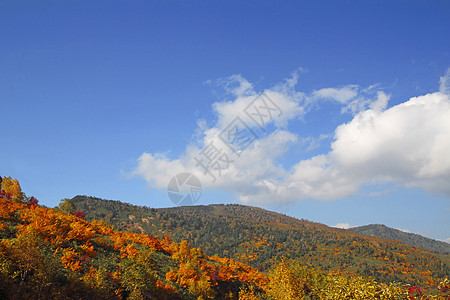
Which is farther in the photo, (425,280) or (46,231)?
(425,280)

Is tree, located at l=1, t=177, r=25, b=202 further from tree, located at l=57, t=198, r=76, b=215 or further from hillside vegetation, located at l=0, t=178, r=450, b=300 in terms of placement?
hillside vegetation, located at l=0, t=178, r=450, b=300

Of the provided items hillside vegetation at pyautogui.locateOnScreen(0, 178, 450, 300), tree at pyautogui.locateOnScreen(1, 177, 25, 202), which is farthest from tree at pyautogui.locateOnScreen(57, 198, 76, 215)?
hillside vegetation at pyautogui.locateOnScreen(0, 178, 450, 300)

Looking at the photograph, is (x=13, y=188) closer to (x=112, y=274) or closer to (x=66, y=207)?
(x=66, y=207)

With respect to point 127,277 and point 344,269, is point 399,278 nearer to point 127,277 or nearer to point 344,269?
point 344,269

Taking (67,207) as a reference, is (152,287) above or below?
below

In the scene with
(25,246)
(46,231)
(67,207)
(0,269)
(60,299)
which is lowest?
(60,299)

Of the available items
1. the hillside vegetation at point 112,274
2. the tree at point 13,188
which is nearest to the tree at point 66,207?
the tree at point 13,188

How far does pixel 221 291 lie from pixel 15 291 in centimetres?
5352

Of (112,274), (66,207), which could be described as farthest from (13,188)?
(112,274)

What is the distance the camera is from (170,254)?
87250 millimetres

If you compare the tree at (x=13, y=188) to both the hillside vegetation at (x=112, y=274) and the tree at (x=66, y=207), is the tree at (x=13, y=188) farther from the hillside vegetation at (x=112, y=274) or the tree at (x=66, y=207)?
the hillside vegetation at (x=112, y=274)

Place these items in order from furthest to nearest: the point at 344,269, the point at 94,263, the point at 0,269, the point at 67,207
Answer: the point at 344,269
the point at 67,207
the point at 94,263
the point at 0,269

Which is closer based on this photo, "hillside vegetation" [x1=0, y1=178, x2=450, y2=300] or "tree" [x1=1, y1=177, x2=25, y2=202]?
"hillside vegetation" [x1=0, y1=178, x2=450, y2=300]

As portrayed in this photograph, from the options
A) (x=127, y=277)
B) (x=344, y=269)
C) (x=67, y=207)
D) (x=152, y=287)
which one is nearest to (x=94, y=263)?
(x=127, y=277)
